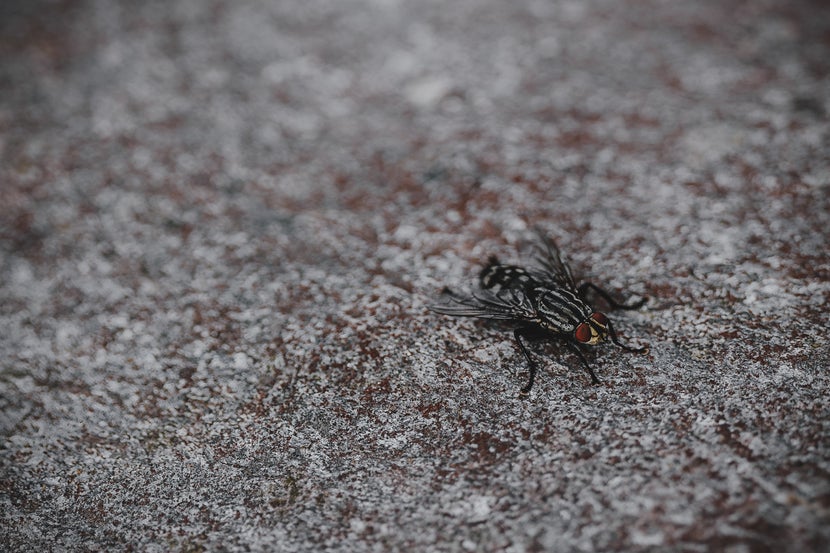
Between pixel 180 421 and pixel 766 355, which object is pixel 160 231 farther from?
pixel 766 355

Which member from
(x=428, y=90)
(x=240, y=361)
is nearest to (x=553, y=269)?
(x=240, y=361)

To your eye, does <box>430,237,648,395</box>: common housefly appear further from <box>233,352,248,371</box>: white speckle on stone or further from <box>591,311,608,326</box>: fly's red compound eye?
<box>233,352,248,371</box>: white speckle on stone

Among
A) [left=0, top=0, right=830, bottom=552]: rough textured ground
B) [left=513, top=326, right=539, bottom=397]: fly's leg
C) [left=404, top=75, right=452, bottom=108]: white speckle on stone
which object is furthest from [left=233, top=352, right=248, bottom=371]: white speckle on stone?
[left=404, top=75, right=452, bottom=108]: white speckle on stone

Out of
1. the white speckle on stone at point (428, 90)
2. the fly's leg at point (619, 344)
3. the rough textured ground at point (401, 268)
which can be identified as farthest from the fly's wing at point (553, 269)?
the white speckle on stone at point (428, 90)

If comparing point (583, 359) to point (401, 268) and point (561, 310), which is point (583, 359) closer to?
point (561, 310)

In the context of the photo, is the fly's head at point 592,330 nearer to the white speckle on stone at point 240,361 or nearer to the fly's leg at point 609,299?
the fly's leg at point 609,299

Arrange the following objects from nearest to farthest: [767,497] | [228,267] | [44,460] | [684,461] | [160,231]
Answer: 1. [767,497]
2. [684,461]
3. [44,460]
4. [228,267]
5. [160,231]

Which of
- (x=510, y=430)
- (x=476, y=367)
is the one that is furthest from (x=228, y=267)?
(x=510, y=430)
